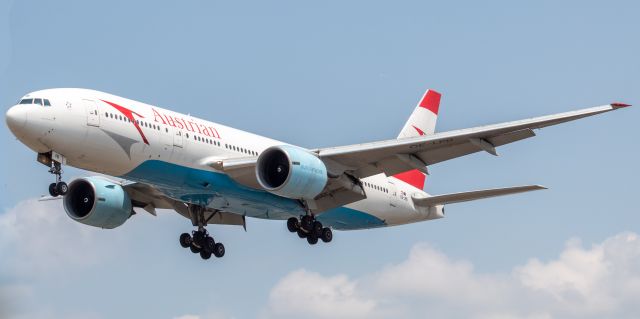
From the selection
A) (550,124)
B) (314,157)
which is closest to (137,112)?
(314,157)

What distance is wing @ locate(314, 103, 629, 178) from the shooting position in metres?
43.2

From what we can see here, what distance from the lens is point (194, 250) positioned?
5172cm

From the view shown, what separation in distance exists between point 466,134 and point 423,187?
1205 cm

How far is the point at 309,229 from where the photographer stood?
48.4 metres

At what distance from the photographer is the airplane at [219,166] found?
42156 millimetres

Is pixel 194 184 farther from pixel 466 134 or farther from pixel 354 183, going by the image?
pixel 466 134

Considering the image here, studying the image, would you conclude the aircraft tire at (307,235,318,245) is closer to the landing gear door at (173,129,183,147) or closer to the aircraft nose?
the landing gear door at (173,129,183,147)

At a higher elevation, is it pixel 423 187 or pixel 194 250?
pixel 423 187

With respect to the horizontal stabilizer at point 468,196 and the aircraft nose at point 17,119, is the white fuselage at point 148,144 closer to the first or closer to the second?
the aircraft nose at point 17,119

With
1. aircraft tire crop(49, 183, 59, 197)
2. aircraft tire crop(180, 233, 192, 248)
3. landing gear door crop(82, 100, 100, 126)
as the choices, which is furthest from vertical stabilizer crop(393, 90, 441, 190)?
aircraft tire crop(49, 183, 59, 197)

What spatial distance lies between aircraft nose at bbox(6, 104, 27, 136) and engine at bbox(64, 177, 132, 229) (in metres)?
9.14

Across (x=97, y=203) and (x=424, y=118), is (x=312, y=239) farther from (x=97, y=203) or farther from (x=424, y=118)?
(x=424, y=118)

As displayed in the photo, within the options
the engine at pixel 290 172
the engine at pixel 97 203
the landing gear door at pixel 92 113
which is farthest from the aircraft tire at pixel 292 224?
the landing gear door at pixel 92 113

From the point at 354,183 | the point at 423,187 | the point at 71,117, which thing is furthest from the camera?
the point at 423,187
